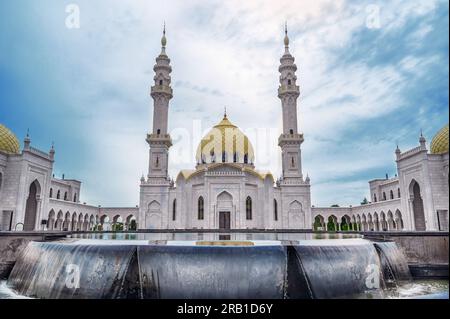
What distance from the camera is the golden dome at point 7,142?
68.1 ft

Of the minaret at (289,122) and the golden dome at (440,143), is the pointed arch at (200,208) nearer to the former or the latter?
the minaret at (289,122)

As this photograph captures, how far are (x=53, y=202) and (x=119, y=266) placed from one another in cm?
2205

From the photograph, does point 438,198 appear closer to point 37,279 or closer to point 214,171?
point 214,171

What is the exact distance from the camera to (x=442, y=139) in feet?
67.9

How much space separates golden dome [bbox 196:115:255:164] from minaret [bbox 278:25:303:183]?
3721mm

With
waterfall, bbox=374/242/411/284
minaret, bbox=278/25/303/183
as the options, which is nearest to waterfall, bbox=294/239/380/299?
Result: waterfall, bbox=374/242/411/284

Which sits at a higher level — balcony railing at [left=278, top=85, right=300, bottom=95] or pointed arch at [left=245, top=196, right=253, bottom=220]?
balcony railing at [left=278, top=85, right=300, bottom=95]

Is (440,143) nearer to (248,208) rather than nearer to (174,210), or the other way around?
(248,208)

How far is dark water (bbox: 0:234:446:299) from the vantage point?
6.03 meters

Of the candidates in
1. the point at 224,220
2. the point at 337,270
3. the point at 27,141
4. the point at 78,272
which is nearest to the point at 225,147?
the point at 224,220

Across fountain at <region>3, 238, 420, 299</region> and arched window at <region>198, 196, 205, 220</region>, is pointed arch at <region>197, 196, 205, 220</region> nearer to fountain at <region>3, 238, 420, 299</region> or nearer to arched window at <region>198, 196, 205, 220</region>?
arched window at <region>198, 196, 205, 220</region>

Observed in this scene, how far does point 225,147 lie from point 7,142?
653 inches
